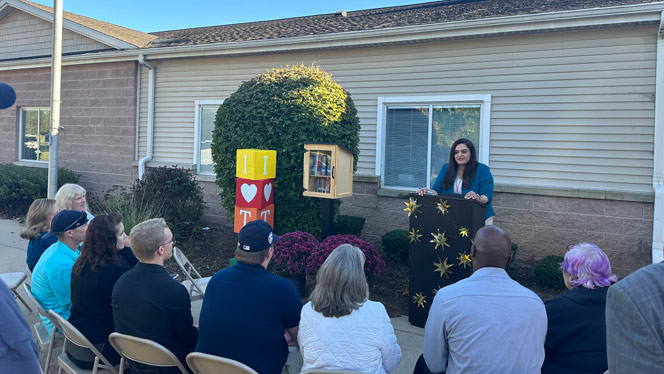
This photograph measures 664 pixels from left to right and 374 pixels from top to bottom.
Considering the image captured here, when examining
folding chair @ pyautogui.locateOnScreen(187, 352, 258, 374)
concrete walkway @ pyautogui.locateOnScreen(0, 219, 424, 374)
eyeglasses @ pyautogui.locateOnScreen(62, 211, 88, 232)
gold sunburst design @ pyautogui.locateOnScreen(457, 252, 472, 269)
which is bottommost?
concrete walkway @ pyautogui.locateOnScreen(0, 219, 424, 374)

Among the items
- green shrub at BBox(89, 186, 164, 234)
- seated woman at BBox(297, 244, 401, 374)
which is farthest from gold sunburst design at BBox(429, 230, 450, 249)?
green shrub at BBox(89, 186, 164, 234)

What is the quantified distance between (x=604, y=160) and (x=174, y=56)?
8.35 meters

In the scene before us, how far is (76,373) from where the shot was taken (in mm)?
3078

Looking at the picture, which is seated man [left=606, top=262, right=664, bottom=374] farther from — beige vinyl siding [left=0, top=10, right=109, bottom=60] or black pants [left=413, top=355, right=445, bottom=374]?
beige vinyl siding [left=0, top=10, right=109, bottom=60]

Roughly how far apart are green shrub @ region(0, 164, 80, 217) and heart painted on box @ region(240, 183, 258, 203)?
725 cm

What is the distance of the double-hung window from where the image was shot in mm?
12695

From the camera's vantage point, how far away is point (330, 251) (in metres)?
5.23

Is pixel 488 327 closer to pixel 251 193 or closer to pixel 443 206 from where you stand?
pixel 443 206

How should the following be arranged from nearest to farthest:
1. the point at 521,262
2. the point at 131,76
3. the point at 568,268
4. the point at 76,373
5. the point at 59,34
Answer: the point at 568,268 < the point at 76,373 < the point at 521,262 < the point at 59,34 < the point at 131,76

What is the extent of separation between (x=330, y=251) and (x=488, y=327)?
3.04 m

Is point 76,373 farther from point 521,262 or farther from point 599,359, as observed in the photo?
point 521,262

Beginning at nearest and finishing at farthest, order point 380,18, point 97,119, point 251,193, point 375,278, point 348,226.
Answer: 1. point 251,193
2. point 375,278
3. point 348,226
4. point 380,18
5. point 97,119

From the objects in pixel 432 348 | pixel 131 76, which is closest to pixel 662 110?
pixel 432 348

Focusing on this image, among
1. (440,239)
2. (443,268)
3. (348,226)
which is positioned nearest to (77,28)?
(348,226)
